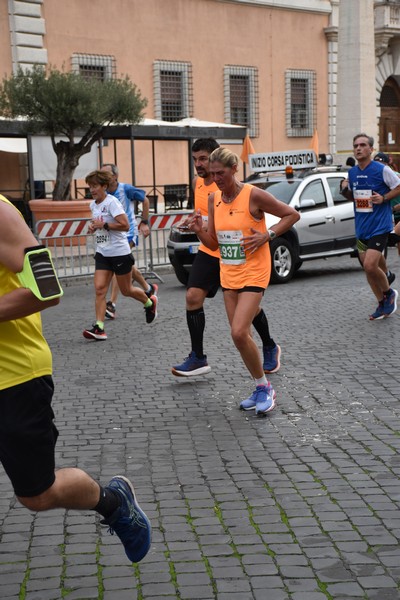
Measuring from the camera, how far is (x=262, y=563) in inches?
156

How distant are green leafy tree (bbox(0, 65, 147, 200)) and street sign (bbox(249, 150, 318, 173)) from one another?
13.7 feet

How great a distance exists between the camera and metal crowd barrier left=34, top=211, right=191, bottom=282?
15883 mm

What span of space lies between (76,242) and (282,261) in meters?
3.56

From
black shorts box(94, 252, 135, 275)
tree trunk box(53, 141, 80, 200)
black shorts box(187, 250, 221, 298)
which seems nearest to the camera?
black shorts box(187, 250, 221, 298)

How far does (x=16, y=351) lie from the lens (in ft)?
11.3

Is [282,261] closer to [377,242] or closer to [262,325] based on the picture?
[377,242]

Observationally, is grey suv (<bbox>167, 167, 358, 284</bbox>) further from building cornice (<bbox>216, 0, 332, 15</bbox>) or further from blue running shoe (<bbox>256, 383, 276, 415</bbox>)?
building cornice (<bbox>216, 0, 332, 15</bbox>)

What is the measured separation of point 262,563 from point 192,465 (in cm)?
152

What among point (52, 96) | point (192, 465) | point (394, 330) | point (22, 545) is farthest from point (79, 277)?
point (22, 545)

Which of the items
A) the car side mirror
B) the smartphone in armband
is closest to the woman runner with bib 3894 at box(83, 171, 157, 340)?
the car side mirror

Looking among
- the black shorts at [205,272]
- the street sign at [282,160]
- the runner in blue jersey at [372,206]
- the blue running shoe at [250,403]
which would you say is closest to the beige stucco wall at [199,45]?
the street sign at [282,160]

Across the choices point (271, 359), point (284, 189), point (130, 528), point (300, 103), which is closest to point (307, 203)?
point (284, 189)

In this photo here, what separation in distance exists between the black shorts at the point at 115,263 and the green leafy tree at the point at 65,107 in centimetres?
1025

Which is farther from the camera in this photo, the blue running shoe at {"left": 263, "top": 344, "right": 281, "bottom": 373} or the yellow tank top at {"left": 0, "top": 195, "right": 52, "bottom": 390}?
the blue running shoe at {"left": 263, "top": 344, "right": 281, "bottom": 373}
